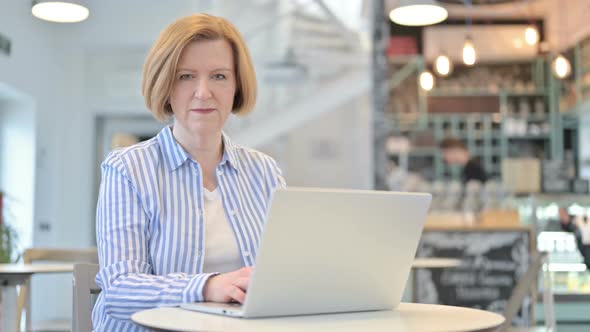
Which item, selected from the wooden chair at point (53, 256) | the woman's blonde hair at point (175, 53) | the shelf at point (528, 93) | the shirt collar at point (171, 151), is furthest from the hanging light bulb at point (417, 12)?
the shelf at point (528, 93)

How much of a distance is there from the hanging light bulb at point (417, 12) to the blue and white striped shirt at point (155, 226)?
2.89 m

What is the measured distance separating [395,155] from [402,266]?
9.49m

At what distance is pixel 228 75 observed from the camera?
1.81m

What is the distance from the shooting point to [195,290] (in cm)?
149

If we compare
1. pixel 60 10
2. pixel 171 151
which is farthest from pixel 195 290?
pixel 60 10

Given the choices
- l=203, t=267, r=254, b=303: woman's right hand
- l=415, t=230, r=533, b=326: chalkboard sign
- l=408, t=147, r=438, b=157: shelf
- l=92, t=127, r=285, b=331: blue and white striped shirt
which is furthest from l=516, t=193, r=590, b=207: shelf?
l=408, t=147, r=438, b=157: shelf

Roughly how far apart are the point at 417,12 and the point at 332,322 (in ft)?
11.5

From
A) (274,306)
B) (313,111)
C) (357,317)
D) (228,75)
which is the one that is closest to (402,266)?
(357,317)

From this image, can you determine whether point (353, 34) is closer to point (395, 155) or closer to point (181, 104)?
point (395, 155)

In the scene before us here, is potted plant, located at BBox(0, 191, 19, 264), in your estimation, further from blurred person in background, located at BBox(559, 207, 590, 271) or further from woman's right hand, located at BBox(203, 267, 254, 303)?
woman's right hand, located at BBox(203, 267, 254, 303)

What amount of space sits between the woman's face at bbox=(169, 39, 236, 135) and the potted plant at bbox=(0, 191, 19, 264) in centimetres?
422

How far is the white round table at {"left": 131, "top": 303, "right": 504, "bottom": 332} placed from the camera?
121 centimetres

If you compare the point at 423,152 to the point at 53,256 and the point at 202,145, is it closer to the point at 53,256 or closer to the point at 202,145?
the point at 53,256

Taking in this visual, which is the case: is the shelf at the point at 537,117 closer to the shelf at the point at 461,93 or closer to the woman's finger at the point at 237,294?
the shelf at the point at 461,93
